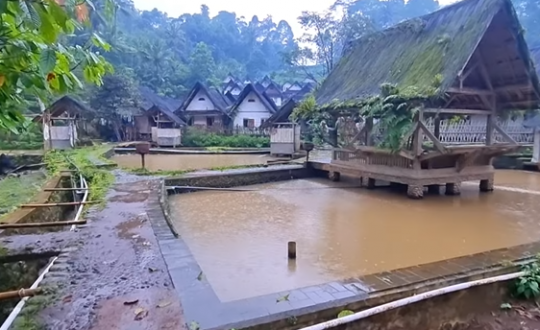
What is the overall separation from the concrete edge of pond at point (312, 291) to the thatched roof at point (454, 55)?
17.5 ft

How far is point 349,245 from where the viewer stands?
5.67m

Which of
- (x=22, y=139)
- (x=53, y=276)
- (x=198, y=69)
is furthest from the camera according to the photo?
(x=198, y=69)

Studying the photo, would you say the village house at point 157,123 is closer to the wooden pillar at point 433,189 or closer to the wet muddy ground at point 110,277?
the wooden pillar at point 433,189

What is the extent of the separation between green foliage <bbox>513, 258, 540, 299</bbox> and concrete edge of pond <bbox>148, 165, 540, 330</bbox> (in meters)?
0.17

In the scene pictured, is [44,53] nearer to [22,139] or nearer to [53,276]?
[53,276]

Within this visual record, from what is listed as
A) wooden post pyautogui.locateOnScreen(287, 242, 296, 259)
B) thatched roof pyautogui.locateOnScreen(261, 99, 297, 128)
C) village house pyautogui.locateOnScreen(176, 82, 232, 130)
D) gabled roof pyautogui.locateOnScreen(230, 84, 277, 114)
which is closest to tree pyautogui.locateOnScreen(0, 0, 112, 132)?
wooden post pyautogui.locateOnScreen(287, 242, 296, 259)

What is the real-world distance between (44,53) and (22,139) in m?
24.2

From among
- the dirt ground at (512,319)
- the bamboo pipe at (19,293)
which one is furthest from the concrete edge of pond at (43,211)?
the dirt ground at (512,319)

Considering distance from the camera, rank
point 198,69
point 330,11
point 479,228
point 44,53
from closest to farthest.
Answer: point 44,53 → point 479,228 → point 330,11 → point 198,69

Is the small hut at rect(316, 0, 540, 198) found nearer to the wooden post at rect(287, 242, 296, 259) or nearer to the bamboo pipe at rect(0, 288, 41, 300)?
the wooden post at rect(287, 242, 296, 259)

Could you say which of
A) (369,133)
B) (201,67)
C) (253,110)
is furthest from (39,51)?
(201,67)

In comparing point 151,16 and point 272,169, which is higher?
point 151,16

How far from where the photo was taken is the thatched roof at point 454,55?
8453 mm

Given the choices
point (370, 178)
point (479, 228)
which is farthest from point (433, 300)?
point (370, 178)
